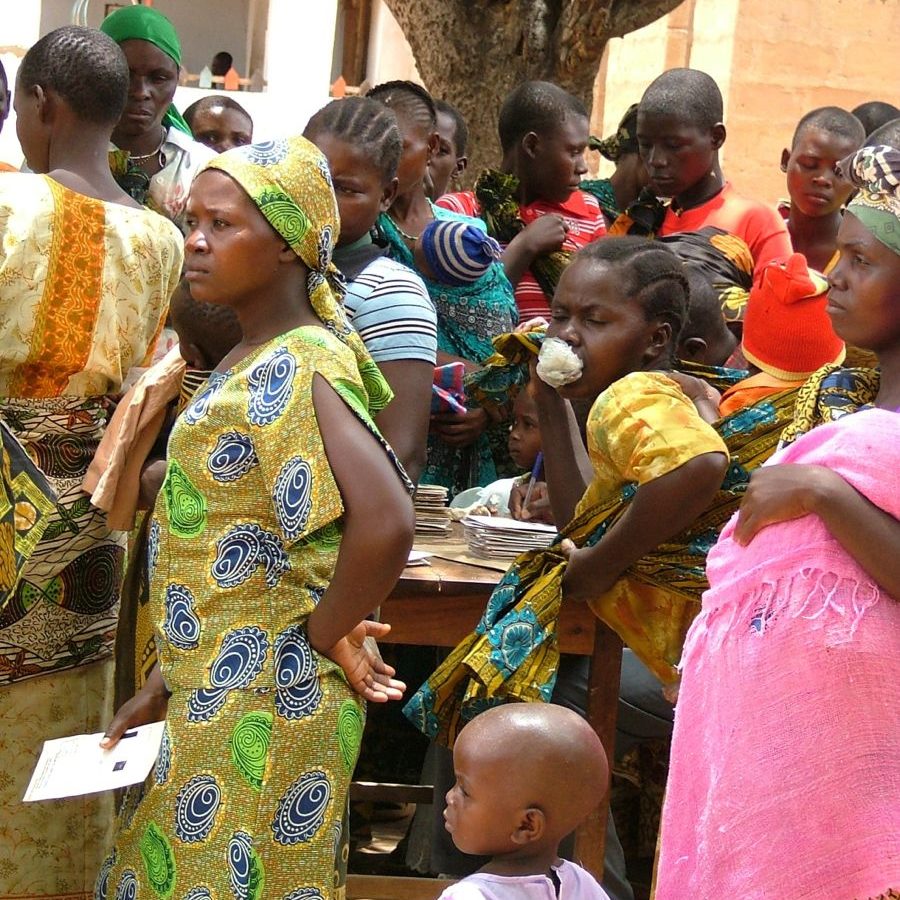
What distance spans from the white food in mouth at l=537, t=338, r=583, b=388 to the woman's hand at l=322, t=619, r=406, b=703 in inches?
36.5

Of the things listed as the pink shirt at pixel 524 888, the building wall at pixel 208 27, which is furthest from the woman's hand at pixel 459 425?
the building wall at pixel 208 27

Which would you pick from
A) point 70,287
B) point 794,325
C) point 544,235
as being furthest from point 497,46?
point 794,325

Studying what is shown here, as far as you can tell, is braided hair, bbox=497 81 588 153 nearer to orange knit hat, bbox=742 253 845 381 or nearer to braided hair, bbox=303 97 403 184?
braided hair, bbox=303 97 403 184

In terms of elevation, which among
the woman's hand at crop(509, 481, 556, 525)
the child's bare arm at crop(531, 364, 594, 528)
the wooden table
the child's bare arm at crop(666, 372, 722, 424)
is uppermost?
the child's bare arm at crop(666, 372, 722, 424)

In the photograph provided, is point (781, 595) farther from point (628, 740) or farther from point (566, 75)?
point (566, 75)

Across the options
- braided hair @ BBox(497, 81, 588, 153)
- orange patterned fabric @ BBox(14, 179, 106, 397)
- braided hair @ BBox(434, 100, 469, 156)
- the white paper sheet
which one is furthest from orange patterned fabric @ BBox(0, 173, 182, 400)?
braided hair @ BBox(434, 100, 469, 156)

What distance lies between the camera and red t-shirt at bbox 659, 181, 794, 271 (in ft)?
19.9

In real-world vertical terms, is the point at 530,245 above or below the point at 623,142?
below

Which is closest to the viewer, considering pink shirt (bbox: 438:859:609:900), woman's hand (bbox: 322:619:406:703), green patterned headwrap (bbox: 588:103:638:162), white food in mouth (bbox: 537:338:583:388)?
pink shirt (bbox: 438:859:609:900)

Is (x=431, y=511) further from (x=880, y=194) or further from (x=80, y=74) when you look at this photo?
(x=880, y=194)

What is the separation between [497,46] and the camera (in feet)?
27.8

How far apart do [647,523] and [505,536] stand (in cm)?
62

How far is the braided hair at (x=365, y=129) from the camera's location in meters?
4.36

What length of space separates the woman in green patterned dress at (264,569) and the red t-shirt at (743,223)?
3.17 metres
